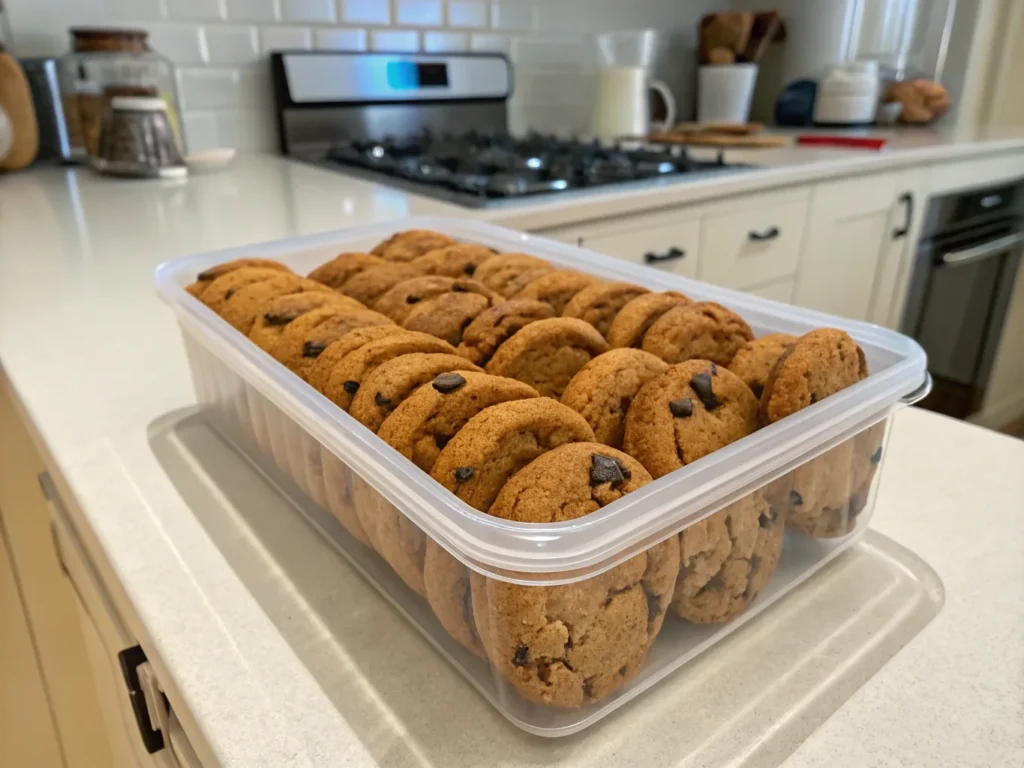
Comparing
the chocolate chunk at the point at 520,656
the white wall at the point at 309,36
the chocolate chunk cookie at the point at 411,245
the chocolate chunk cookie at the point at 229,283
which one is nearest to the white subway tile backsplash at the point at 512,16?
the white wall at the point at 309,36

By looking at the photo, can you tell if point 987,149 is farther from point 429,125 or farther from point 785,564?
point 785,564

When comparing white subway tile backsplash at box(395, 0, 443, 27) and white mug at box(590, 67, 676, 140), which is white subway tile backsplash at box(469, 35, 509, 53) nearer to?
white subway tile backsplash at box(395, 0, 443, 27)

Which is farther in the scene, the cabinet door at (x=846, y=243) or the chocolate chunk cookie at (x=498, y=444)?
the cabinet door at (x=846, y=243)

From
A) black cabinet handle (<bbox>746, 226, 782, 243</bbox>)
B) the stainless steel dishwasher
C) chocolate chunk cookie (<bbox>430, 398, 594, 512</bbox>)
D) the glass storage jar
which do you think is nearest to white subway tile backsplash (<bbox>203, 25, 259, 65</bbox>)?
the glass storage jar

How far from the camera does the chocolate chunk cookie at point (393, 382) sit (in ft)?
1.44

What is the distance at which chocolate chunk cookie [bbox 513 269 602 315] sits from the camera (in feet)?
2.00

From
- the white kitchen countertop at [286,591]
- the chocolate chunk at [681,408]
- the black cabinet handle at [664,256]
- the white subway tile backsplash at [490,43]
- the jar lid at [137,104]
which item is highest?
the white subway tile backsplash at [490,43]

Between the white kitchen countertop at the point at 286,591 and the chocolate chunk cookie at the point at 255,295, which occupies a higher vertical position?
the chocolate chunk cookie at the point at 255,295

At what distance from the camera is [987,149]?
2.09 meters

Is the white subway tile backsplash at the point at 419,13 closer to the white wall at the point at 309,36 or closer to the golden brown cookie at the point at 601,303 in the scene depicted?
the white wall at the point at 309,36

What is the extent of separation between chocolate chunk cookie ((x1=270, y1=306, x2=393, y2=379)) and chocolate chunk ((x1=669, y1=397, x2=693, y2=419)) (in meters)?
0.23

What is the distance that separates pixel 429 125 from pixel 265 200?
0.74m

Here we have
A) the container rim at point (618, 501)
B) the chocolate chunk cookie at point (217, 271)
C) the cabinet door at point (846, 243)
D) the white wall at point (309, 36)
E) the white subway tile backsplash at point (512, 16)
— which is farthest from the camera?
the white subway tile backsplash at point (512, 16)

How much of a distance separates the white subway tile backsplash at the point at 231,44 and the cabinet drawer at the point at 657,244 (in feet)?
3.18
